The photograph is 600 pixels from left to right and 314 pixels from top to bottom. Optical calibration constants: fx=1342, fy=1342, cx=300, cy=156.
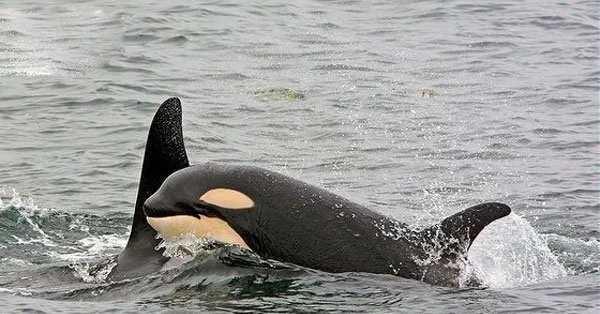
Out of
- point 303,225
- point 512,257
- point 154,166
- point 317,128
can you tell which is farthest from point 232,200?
point 317,128

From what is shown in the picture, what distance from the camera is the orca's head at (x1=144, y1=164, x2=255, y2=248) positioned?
462 inches

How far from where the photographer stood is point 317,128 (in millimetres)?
20859

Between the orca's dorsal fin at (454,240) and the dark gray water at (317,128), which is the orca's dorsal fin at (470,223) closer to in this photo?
A: the orca's dorsal fin at (454,240)

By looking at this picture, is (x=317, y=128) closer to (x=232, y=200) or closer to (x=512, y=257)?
(x=512, y=257)

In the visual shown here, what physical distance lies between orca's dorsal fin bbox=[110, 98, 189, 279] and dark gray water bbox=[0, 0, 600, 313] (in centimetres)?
45

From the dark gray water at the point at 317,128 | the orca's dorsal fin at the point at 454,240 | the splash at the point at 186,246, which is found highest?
the orca's dorsal fin at the point at 454,240

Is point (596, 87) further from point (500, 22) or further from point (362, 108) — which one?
point (500, 22)

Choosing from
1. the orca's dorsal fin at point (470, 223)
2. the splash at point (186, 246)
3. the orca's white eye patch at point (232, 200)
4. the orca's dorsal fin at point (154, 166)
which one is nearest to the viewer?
the orca's dorsal fin at point (470, 223)

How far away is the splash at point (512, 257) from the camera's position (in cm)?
1228

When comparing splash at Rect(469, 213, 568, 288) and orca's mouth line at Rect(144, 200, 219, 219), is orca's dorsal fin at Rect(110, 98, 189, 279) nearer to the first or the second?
orca's mouth line at Rect(144, 200, 219, 219)

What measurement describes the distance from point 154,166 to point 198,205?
1.30m

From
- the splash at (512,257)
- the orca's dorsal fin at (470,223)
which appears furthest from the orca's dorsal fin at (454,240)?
the splash at (512,257)

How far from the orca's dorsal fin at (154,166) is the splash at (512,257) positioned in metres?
2.99

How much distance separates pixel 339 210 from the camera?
11664 millimetres
